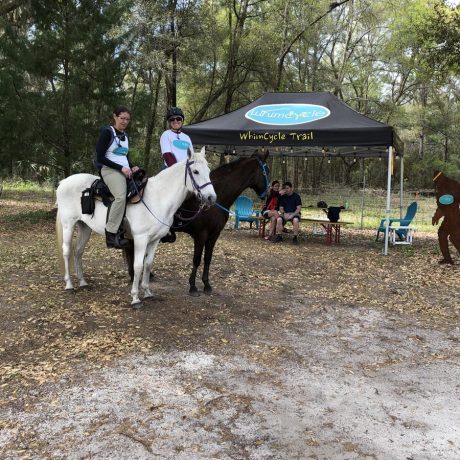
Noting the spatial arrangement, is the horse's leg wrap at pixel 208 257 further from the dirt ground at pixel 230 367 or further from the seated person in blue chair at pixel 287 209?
the seated person in blue chair at pixel 287 209

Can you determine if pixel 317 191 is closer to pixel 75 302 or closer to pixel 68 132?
pixel 68 132

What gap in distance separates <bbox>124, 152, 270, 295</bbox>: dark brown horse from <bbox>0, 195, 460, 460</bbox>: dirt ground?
0.49 meters

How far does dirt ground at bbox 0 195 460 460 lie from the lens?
2.76 m

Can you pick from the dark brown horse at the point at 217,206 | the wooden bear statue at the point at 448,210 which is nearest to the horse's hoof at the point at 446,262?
the wooden bear statue at the point at 448,210

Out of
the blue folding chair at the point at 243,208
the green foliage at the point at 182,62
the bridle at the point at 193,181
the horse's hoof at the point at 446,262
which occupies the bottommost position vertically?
the horse's hoof at the point at 446,262

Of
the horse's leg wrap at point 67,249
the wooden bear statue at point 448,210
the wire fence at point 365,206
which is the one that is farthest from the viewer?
the wire fence at point 365,206

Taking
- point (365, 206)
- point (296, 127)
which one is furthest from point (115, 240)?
point (365, 206)

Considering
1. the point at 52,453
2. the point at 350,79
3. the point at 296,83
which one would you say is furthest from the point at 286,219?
the point at 350,79

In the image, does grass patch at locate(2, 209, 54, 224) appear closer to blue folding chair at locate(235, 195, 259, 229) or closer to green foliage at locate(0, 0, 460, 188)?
green foliage at locate(0, 0, 460, 188)

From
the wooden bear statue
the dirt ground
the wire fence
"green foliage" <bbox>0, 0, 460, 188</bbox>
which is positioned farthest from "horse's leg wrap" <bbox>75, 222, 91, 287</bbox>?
the wire fence

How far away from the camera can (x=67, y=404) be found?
10.3 feet

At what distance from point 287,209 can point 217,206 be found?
5.69 m

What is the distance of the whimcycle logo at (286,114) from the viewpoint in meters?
10.2

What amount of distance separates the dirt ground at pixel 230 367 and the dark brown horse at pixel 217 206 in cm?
49
